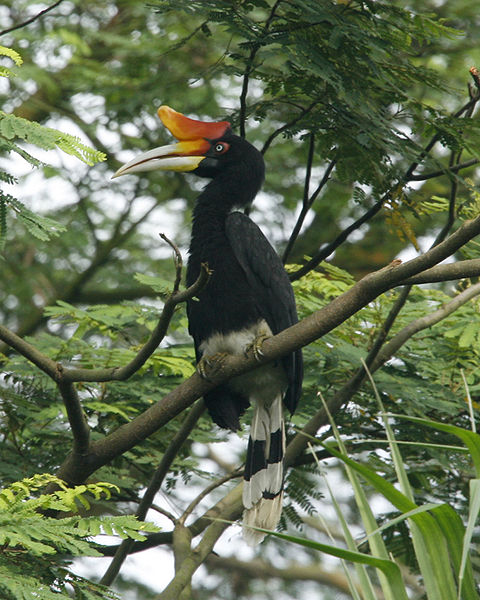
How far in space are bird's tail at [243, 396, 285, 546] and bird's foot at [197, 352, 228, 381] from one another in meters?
0.44

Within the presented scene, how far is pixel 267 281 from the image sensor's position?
12.5 ft

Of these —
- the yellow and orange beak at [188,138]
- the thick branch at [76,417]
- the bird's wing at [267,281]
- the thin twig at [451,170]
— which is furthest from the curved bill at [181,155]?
the thick branch at [76,417]

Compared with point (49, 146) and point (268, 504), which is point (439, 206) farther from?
point (49, 146)

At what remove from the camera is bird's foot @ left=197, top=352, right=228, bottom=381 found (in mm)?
3086

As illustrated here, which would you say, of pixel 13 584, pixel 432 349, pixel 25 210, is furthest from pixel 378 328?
pixel 13 584

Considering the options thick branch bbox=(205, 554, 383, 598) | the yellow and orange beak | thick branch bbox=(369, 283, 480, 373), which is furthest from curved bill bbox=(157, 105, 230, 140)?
thick branch bbox=(205, 554, 383, 598)

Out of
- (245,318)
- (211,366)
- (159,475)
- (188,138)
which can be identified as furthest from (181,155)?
(159,475)

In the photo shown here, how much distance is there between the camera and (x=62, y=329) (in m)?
7.27

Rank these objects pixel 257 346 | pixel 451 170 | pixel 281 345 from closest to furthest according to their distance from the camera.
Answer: pixel 281 345 → pixel 257 346 → pixel 451 170

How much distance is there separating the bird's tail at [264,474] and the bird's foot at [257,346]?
0.39m

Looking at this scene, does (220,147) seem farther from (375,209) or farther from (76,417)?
(76,417)

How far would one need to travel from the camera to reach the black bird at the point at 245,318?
375cm

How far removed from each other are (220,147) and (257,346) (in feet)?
4.41

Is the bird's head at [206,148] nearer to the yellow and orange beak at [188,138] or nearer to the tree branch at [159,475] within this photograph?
the yellow and orange beak at [188,138]
